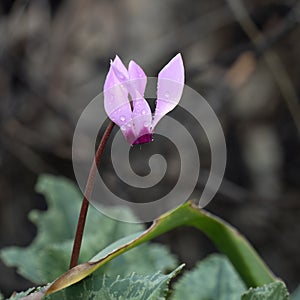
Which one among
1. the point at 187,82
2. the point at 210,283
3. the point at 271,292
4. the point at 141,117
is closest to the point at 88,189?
the point at 141,117

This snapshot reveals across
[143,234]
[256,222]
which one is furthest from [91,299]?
[256,222]

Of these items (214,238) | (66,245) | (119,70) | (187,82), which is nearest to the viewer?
(119,70)

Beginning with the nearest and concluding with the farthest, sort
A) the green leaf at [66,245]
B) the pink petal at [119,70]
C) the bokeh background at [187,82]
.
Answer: the pink petal at [119,70] → the green leaf at [66,245] → the bokeh background at [187,82]

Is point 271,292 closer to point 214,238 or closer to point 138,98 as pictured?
point 214,238

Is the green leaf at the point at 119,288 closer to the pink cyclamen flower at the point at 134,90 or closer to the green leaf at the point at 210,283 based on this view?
the pink cyclamen flower at the point at 134,90

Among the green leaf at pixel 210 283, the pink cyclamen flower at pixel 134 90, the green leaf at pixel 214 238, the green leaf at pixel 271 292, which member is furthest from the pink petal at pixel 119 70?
the green leaf at pixel 210 283
